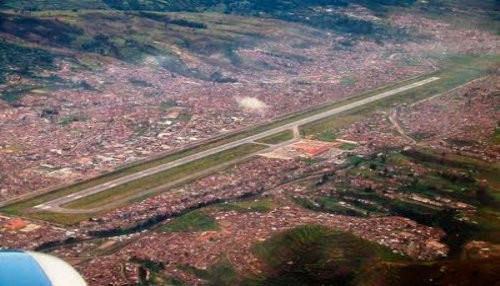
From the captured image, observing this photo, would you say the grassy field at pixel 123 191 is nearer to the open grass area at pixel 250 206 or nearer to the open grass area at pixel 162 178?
the open grass area at pixel 162 178

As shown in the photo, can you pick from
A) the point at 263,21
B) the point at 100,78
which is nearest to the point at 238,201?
the point at 100,78

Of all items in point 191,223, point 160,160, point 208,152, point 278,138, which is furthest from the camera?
point 278,138

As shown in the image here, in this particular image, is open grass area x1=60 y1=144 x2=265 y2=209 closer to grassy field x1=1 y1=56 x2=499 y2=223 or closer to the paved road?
grassy field x1=1 y1=56 x2=499 y2=223

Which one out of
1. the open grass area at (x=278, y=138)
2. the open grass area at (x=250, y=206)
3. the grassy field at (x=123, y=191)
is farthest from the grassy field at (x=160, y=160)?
the open grass area at (x=250, y=206)

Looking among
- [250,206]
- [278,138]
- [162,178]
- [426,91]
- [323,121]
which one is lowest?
[162,178]

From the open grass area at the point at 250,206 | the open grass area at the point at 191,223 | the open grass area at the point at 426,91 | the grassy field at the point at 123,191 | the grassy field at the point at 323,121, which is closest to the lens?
the open grass area at the point at 191,223

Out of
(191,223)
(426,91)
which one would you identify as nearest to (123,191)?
(191,223)

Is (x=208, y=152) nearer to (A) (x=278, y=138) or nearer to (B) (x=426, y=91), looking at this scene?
(A) (x=278, y=138)
